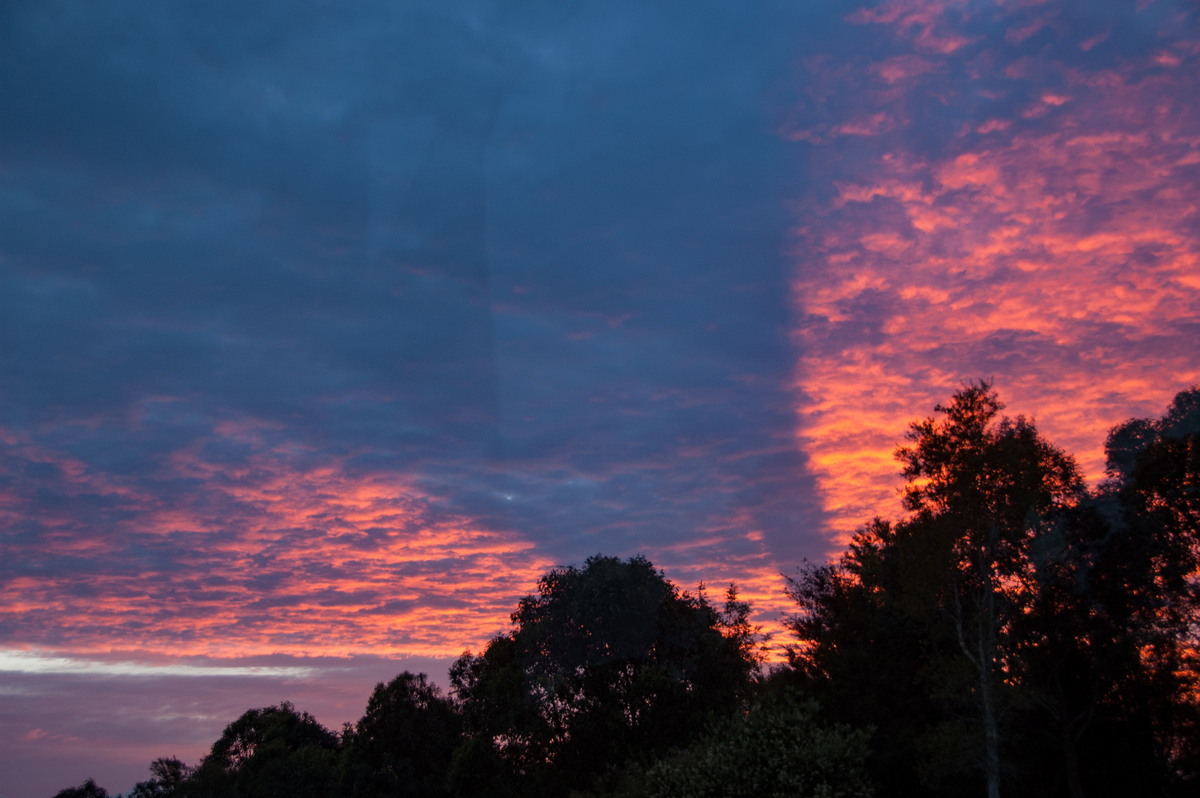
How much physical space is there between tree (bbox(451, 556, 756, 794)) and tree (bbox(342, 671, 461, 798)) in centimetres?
2222

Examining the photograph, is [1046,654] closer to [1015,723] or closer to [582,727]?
[1015,723]

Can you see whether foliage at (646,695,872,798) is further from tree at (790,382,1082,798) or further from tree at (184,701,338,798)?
tree at (184,701,338,798)

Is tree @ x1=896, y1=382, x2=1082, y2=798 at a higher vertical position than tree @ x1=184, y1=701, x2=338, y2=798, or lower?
higher

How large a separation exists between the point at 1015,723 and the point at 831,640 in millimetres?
14258

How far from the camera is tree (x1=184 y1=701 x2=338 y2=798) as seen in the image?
64750 millimetres

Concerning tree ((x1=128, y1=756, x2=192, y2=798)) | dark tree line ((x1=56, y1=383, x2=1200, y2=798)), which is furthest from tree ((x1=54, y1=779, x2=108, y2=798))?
dark tree line ((x1=56, y1=383, x2=1200, y2=798))

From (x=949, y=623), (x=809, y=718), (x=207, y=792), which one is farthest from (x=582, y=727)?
(x=207, y=792)

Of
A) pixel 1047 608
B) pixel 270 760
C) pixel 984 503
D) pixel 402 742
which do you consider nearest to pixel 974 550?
pixel 984 503

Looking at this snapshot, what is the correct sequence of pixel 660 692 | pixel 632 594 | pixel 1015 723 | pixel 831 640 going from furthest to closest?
pixel 831 640
pixel 1015 723
pixel 632 594
pixel 660 692

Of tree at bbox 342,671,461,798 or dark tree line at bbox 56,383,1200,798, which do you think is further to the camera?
tree at bbox 342,671,461,798

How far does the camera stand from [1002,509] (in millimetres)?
40312

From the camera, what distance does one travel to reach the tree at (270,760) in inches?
2549

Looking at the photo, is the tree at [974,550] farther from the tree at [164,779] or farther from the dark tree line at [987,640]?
the tree at [164,779]

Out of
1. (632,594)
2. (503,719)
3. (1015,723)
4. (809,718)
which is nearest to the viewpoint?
(809,718)
